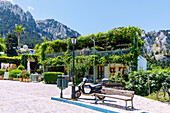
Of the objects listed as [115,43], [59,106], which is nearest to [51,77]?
[115,43]

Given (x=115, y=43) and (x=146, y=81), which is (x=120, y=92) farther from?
(x=115, y=43)

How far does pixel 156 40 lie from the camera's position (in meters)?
125

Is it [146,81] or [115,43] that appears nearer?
[146,81]

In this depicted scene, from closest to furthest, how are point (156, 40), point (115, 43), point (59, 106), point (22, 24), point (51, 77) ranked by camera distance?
point (59, 106)
point (51, 77)
point (115, 43)
point (156, 40)
point (22, 24)

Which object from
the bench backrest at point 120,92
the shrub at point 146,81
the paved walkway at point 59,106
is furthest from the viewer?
the shrub at point 146,81

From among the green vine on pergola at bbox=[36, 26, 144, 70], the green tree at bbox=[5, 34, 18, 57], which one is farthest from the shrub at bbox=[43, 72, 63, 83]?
the green tree at bbox=[5, 34, 18, 57]

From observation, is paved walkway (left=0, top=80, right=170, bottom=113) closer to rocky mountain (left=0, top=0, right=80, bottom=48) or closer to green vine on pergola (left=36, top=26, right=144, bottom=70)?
green vine on pergola (left=36, top=26, right=144, bottom=70)

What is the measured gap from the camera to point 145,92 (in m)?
11.2

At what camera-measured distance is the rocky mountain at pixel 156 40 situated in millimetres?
114500

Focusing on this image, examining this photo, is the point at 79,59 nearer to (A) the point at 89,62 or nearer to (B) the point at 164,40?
(A) the point at 89,62

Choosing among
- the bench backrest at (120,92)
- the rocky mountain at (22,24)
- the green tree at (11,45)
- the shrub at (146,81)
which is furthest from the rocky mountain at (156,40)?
the bench backrest at (120,92)

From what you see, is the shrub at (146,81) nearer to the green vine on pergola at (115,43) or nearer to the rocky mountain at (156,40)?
the green vine on pergola at (115,43)

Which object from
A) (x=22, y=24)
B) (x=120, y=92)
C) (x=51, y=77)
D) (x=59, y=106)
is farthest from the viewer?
(x=22, y=24)

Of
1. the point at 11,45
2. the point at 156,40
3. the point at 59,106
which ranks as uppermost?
the point at 156,40
